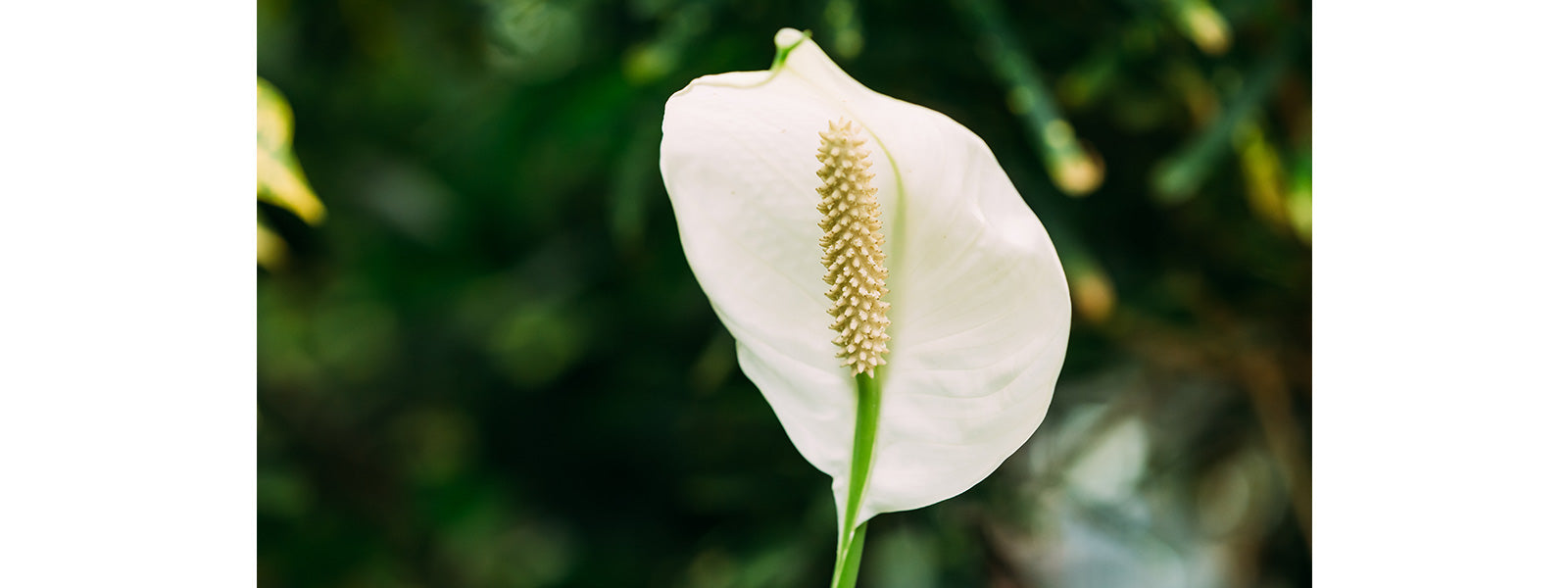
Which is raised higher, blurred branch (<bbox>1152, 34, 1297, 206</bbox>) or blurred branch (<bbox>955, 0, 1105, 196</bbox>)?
blurred branch (<bbox>955, 0, 1105, 196</bbox>)

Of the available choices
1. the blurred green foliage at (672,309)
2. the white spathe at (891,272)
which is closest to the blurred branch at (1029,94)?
the blurred green foliage at (672,309)

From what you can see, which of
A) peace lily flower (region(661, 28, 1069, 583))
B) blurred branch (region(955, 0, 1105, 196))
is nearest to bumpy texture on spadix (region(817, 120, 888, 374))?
peace lily flower (region(661, 28, 1069, 583))

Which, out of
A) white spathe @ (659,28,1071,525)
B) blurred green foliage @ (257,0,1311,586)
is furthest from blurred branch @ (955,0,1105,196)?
white spathe @ (659,28,1071,525)

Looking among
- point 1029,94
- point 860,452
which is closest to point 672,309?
point 1029,94

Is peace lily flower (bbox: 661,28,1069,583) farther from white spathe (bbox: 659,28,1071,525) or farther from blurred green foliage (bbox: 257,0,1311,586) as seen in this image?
blurred green foliage (bbox: 257,0,1311,586)

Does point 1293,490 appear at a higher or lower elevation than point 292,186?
lower

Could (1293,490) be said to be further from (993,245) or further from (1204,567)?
(993,245)

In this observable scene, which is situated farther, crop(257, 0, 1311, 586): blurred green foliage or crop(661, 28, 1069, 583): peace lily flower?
crop(257, 0, 1311, 586): blurred green foliage

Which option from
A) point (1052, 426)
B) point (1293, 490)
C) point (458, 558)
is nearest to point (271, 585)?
point (458, 558)
